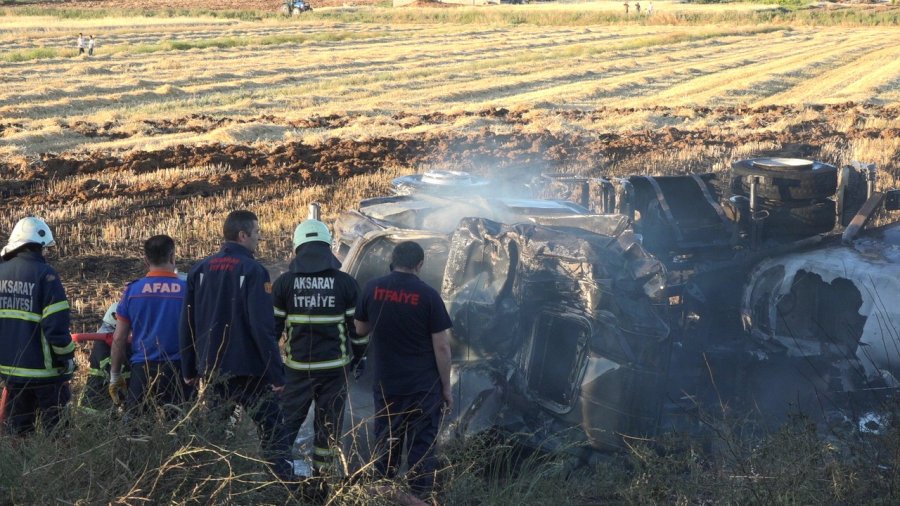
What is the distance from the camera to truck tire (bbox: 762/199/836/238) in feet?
27.9

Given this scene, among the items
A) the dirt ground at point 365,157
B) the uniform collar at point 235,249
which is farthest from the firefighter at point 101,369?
the dirt ground at point 365,157

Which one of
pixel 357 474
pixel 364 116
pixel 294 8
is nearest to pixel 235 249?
pixel 357 474

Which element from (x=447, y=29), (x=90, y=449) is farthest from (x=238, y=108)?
(x=447, y=29)

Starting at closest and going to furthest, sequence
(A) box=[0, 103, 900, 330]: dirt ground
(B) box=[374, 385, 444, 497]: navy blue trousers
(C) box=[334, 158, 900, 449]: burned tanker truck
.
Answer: (B) box=[374, 385, 444, 497]: navy blue trousers → (C) box=[334, 158, 900, 449]: burned tanker truck → (A) box=[0, 103, 900, 330]: dirt ground

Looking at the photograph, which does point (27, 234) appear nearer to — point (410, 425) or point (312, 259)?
point (312, 259)

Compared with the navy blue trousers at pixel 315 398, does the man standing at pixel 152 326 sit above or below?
above

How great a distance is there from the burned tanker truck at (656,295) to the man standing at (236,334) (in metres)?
1.18

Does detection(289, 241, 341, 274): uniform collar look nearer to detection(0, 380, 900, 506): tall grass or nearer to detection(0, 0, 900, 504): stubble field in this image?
detection(0, 380, 900, 506): tall grass

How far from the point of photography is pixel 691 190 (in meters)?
8.88

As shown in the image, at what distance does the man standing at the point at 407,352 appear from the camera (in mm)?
5219

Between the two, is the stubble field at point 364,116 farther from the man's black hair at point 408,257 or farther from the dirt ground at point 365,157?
the man's black hair at point 408,257

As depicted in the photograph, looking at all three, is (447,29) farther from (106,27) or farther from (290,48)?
(106,27)

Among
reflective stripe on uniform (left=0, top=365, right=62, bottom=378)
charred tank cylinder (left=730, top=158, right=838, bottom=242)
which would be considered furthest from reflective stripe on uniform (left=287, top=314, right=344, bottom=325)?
charred tank cylinder (left=730, top=158, right=838, bottom=242)

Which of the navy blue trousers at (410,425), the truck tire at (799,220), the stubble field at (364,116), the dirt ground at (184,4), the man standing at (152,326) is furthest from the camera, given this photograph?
the dirt ground at (184,4)
